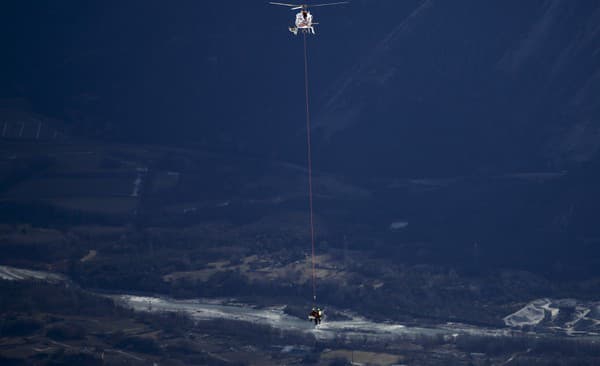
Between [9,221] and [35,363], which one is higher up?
[9,221]

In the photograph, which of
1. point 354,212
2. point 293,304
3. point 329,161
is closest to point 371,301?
point 293,304

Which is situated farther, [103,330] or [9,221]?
[9,221]

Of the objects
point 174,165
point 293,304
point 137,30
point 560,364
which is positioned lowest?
point 560,364

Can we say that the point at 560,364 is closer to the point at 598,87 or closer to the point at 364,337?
the point at 364,337

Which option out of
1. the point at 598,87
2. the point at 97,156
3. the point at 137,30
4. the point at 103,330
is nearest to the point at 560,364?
the point at 103,330

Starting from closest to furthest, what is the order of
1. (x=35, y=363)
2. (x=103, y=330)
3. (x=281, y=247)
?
1. (x=35, y=363)
2. (x=103, y=330)
3. (x=281, y=247)

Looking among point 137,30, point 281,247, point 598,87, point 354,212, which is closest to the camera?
point 281,247

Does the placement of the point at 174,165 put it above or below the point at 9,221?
above

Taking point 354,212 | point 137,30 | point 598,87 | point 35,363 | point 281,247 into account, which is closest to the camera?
point 35,363

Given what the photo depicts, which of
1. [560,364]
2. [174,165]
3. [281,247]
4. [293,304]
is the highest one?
[174,165]
